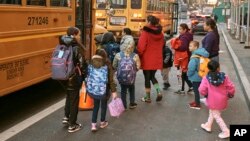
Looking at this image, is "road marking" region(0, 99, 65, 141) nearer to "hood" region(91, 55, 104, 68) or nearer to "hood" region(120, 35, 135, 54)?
"hood" region(91, 55, 104, 68)

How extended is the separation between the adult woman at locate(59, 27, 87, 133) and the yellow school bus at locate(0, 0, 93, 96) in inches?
29.6

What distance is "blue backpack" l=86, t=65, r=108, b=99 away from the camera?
6.26 m

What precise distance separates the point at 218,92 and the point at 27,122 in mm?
2881

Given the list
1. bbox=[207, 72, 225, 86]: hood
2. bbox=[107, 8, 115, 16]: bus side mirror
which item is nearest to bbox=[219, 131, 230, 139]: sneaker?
bbox=[207, 72, 225, 86]: hood

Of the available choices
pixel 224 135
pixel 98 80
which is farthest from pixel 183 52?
pixel 98 80

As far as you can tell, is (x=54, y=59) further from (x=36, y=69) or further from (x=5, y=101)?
(x=5, y=101)

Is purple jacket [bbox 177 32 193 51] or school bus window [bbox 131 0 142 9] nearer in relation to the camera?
purple jacket [bbox 177 32 193 51]

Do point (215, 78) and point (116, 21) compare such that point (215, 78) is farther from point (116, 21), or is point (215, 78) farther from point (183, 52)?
point (116, 21)

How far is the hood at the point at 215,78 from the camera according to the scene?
618cm

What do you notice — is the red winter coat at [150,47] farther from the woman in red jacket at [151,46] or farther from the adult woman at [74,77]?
the adult woman at [74,77]

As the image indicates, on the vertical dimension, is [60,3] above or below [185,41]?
above

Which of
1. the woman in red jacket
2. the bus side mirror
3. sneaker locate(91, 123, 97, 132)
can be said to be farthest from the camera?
the bus side mirror

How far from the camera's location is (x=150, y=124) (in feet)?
22.9

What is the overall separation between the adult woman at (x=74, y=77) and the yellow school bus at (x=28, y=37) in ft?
2.47
